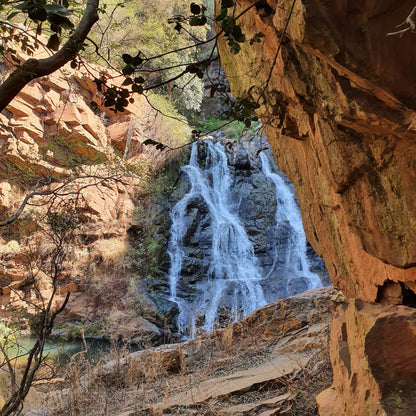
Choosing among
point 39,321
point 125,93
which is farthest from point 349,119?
point 39,321

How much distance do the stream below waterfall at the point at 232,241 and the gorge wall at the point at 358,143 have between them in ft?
25.4

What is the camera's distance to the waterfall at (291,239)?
12.0 m

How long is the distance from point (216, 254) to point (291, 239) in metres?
3.12

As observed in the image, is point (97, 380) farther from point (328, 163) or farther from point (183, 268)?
point (183, 268)

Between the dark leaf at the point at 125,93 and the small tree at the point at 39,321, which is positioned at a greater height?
the dark leaf at the point at 125,93

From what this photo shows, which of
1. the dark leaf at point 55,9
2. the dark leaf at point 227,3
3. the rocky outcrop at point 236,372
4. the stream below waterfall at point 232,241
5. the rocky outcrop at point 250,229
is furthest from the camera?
the rocky outcrop at point 250,229

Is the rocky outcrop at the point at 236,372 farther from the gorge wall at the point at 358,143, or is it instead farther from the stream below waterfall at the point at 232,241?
the stream below waterfall at the point at 232,241

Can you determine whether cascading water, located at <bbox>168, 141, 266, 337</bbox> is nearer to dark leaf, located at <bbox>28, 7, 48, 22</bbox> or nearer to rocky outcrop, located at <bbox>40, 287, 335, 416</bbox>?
rocky outcrop, located at <bbox>40, 287, 335, 416</bbox>

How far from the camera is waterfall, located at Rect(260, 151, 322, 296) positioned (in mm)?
12023

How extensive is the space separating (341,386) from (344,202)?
4.51 ft

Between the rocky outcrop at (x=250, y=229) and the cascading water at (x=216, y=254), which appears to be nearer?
the cascading water at (x=216, y=254)

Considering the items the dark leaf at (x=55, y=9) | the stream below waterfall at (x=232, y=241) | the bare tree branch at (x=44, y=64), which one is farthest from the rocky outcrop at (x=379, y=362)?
the stream below waterfall at (x=232, y=241)

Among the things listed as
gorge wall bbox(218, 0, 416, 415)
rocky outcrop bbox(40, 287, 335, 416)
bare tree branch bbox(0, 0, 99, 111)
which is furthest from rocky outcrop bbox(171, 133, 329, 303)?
bare tree branch bbox(0, 0, 99, 111)

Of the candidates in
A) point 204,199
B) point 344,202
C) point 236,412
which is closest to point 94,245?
point 204,199
